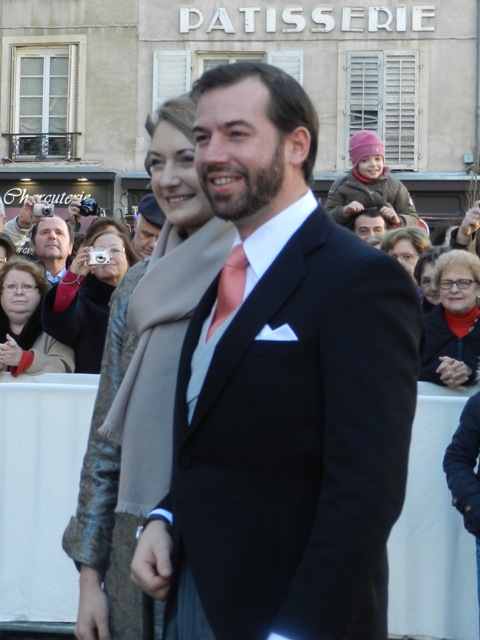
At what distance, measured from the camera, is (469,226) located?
7.65 m

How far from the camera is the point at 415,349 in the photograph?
1940 mm

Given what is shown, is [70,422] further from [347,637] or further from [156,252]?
[347,637]

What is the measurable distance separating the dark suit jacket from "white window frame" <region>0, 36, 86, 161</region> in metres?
19.9

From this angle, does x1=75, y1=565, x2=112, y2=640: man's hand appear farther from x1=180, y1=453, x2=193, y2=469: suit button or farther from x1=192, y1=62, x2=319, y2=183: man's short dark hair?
x1=192, y1=62, x2=319, y2=183: man's short dark hair

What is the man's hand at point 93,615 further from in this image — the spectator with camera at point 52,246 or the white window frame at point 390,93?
the white window frame at point 390,93

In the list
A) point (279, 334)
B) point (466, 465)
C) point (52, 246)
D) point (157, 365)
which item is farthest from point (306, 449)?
point (52, 246)

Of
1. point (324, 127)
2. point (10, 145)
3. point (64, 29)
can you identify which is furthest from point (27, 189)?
point (324, 127)

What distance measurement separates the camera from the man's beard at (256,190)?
2047mm

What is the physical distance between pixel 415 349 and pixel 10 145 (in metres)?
20.8

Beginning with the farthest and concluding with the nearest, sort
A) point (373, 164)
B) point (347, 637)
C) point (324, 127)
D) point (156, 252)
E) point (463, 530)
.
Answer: point (324, 127) → point (373, 164) → point (463, 530) → point (156, 252) → point (347, 637)

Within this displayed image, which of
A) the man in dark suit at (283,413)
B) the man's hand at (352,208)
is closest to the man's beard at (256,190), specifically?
the man in dark suit at (283,413)

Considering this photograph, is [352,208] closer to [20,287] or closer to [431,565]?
[20,287]

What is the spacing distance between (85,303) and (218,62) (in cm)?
1624

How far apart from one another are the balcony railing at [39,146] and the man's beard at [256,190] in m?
19.9
